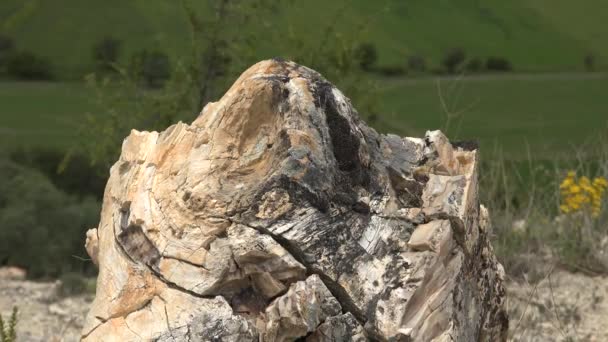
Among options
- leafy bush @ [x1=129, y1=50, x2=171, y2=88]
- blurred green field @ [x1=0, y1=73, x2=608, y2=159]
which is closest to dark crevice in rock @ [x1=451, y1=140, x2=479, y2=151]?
leafy bush @ [x1=129, y1=50, x2=171, y2=88]

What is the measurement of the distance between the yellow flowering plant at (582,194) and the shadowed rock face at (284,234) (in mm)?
4757

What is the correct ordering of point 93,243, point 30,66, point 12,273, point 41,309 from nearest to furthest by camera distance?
point 93,243 < point 41,309 < point 12,273 < point 30,66

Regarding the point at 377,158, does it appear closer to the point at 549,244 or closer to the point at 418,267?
the point at 418,267

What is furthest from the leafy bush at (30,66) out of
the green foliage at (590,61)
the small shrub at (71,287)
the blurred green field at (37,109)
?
the small shrub at (71,287)

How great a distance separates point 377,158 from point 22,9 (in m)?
1.25

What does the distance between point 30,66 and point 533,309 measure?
30475mm

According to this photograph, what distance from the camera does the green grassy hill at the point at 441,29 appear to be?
1332 inches

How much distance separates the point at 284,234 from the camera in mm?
3158

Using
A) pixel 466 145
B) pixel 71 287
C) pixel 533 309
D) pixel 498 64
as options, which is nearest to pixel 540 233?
pixel 533 309

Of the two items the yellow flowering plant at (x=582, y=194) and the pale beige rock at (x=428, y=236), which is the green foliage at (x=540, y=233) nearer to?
the yellow flowering plant at (x=582, y=194)

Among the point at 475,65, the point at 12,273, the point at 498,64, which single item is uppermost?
the point at 12,273

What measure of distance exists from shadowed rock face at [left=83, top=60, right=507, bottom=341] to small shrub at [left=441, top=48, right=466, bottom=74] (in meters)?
29.4

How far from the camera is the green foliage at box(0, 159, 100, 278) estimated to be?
11703mm

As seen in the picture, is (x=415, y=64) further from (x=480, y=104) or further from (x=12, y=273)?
(x=12, y=273)
